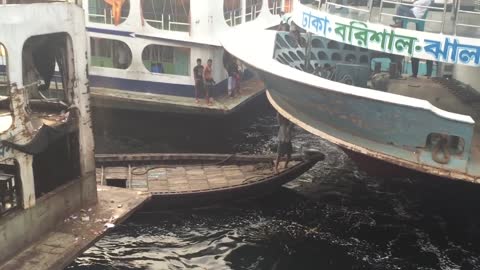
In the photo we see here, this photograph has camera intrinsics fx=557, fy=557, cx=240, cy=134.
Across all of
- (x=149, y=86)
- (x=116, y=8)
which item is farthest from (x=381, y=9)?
(x=116, y=8)

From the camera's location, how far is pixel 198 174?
42.3 ft

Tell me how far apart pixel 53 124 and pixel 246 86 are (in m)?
13.1

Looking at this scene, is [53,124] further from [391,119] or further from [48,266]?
[391,119]

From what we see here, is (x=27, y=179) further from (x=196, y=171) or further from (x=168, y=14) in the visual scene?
(x=168, y=14)

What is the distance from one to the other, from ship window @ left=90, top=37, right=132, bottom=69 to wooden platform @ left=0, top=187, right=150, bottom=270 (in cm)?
971

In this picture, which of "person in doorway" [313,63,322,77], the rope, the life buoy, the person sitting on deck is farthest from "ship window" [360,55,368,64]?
the life buoy

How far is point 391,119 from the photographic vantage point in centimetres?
992

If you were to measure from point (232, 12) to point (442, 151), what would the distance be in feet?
37.1

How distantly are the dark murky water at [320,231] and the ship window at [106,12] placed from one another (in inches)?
333

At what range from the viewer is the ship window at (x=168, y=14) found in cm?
1795

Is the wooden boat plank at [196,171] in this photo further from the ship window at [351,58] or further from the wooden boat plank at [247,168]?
the ship window at [351,58]

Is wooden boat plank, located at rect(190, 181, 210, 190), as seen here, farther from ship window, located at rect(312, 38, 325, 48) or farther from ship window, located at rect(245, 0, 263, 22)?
ship window, located at rect(245, 0, 263, 22)

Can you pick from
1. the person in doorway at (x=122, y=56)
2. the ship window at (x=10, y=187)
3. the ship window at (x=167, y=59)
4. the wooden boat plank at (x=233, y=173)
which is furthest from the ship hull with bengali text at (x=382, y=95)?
the person in doorway at (x=122, y=56)

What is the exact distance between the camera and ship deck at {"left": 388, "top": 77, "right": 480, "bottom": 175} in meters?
11.9
